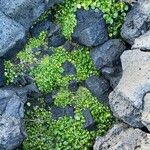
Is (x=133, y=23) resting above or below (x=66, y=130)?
above

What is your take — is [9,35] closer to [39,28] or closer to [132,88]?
[39,28]

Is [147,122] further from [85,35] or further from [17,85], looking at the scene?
[17,85]

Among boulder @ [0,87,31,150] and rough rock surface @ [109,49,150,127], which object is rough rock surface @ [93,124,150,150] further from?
boulder @ [0,87,31,150]

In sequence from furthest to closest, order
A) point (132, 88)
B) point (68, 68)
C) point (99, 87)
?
1. point (68, 68)
2. point (99, 87)
3. point (132, 88)

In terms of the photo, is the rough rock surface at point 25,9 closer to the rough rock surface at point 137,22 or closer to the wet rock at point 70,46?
the wet rock at point 70,46

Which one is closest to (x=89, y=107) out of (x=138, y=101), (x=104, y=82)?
(x=104, y=82)

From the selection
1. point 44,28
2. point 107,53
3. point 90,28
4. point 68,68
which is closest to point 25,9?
point 44,28
